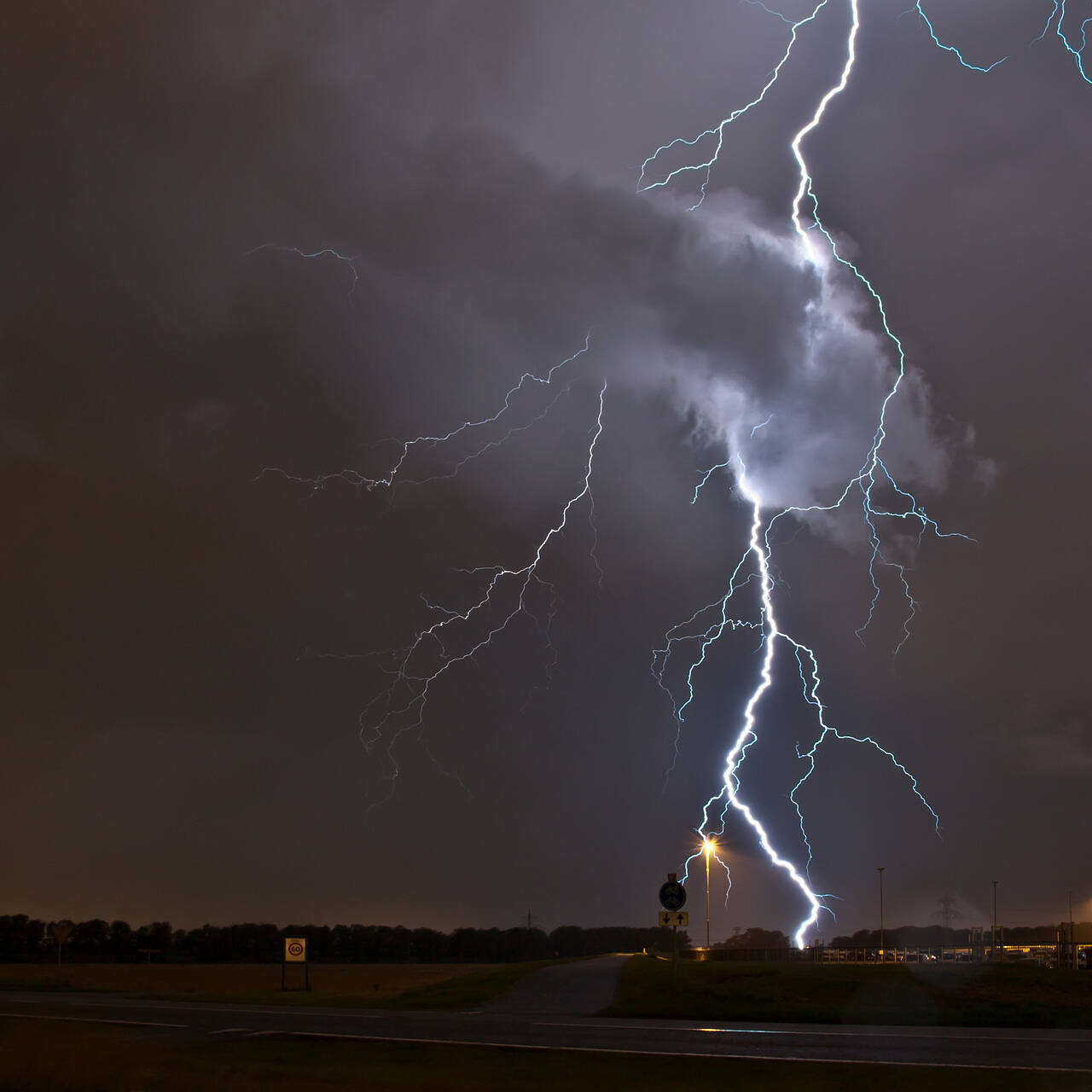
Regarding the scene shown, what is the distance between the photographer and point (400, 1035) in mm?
16844

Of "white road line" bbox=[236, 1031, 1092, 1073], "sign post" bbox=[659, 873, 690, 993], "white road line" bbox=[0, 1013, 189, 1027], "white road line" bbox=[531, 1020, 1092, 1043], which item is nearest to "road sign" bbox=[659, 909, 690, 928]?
"sign post" bbox=[659, 873, 690, 993]

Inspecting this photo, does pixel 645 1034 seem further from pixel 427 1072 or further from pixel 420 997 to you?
pixel 420 997

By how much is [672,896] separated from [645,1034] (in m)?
5.06

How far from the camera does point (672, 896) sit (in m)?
21.5

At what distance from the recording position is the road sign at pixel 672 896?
21.4 meters

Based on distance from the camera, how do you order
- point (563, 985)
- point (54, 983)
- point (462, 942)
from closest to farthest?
point (563, 985)
point (54, 983)
point (462, 942)

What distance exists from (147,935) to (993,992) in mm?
107102

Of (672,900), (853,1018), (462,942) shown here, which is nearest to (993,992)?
(853,1018)

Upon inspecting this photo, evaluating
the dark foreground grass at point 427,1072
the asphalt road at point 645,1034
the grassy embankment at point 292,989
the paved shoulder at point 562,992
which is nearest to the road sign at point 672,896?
the paved shoulder at point 562,992

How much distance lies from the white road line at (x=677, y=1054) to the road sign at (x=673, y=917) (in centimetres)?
630

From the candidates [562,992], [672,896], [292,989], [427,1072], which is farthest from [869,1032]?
[292,989]

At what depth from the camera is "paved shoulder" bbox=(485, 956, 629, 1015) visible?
861 inches

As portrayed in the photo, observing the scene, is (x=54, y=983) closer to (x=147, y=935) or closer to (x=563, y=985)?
(x=563, y=985)

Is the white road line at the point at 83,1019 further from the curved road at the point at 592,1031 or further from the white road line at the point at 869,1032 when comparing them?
the white road line at the point at 869,1032
